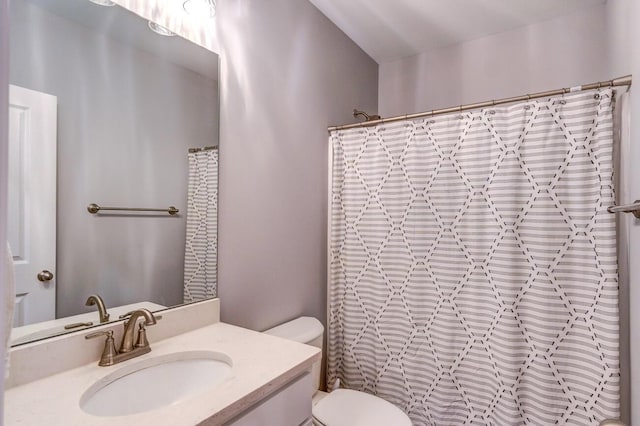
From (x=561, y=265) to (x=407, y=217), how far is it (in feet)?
2.32

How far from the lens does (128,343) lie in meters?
1.02

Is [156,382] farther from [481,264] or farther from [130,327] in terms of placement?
[481,264]

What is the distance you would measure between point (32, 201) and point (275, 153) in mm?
1027

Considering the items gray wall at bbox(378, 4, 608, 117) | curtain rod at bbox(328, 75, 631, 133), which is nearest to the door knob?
curtain rod at bbox(328, 75, 631, 133)

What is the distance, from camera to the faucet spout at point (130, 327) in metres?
1.01

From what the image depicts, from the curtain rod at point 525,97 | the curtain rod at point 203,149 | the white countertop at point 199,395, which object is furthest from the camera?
the curtain rod at point 203,149

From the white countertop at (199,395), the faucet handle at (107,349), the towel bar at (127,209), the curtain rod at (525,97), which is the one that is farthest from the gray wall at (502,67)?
the faucet handle at (107,349)

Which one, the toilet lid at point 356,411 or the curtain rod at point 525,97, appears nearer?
the curtain rod at point 525,97

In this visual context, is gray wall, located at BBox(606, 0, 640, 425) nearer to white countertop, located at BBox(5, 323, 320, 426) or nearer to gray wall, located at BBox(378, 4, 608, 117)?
gray wall, located at BBox(378, 4, 608, 117)

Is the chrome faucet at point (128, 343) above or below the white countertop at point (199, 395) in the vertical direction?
above

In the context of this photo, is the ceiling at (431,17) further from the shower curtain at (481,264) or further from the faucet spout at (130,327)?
the faucet spout at (130,327)

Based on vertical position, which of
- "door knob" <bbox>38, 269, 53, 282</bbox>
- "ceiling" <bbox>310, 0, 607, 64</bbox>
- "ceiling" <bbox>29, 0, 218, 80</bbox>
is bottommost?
"door knob" <bbox>38, 269, 53, 282</bbox>

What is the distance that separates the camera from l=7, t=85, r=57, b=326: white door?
0.87m

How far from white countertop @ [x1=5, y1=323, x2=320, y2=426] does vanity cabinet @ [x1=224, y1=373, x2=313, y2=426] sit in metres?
0.03
